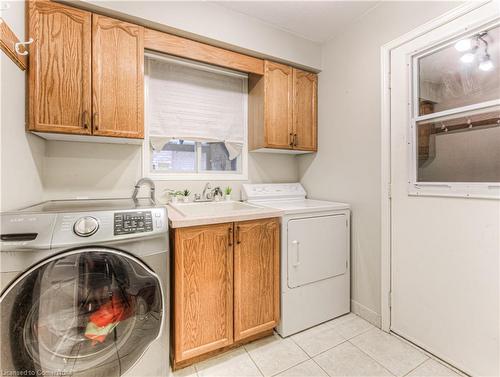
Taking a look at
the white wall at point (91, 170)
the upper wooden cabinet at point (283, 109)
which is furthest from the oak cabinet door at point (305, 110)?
the white wall at point (91, 170)

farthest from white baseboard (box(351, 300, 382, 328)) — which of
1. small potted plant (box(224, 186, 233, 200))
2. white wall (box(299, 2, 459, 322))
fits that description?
small potted plant (box(224, 186, 233, 200))

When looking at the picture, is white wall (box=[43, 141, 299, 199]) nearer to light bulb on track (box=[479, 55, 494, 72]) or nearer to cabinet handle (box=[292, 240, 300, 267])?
cabinet handle (box=[292, 240, 300, 267])

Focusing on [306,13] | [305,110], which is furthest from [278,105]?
[306,13]

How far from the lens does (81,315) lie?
1.17 metres

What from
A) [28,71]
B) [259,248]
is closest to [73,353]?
[259,248]

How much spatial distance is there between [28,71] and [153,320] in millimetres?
1640

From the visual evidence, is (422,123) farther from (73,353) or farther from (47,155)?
(47,155)

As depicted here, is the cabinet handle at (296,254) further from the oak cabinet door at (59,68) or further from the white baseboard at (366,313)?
the oak cabinet door at (59,68)

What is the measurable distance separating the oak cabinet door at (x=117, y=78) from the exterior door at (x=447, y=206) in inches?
75.9

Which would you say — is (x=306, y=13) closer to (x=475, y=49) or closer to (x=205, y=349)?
(x=475, y=49)

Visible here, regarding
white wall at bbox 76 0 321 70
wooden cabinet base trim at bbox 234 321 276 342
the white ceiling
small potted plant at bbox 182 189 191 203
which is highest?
the white ceiling

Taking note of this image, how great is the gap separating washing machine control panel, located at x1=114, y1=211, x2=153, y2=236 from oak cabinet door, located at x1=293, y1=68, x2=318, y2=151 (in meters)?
1.61

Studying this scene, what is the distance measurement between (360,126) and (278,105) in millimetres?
772

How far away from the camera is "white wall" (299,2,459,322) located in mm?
1927
